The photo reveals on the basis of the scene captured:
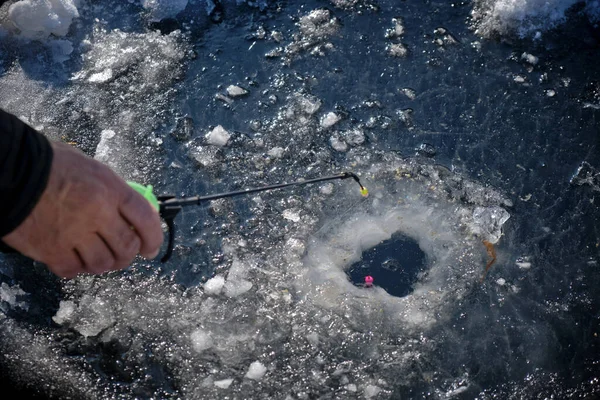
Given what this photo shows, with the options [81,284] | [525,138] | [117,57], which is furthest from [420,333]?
[117,57]

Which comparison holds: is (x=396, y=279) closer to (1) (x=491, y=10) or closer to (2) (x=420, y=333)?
(2) (x=420, y=333)

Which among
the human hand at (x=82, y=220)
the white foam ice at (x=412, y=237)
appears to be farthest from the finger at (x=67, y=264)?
the white foam ice at (x=412, y=237)

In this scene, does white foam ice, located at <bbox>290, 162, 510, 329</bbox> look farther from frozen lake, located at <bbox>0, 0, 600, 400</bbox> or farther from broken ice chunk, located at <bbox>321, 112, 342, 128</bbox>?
broken ice chunk, located at <bbox>321, 112, 342, 128</bbox>

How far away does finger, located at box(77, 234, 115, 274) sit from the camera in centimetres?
167

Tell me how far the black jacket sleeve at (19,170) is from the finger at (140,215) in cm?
23

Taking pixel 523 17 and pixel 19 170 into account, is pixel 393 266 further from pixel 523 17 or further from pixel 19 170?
pixel 523 17

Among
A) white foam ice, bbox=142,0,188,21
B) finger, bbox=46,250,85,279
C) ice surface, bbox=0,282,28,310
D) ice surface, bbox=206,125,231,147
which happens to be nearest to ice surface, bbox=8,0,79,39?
white foam ice, bbox=142,0,188,21

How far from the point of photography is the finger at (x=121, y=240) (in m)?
1.66

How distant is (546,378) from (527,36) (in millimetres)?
1863

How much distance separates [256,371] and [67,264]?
84cm

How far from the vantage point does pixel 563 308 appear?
7.66 feet

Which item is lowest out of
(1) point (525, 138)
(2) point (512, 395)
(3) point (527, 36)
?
(2) point (512, 395)

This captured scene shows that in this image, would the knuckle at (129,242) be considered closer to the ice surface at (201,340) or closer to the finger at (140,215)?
the finger at (140,215)

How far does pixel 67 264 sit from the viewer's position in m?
1.72
